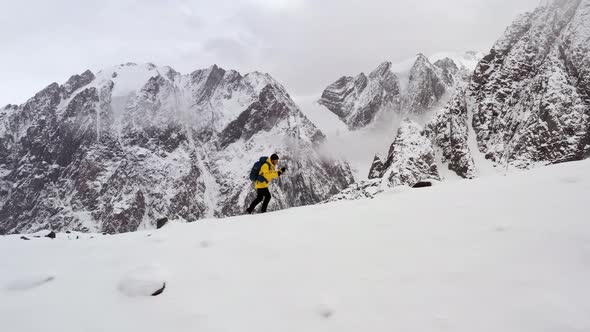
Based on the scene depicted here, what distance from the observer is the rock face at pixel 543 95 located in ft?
521

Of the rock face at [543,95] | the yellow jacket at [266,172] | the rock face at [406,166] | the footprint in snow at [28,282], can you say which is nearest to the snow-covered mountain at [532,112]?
the rock face at [543,95]

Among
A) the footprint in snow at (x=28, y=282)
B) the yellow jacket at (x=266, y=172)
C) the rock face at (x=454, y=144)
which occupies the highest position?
the rock face at (x=454, y=144)

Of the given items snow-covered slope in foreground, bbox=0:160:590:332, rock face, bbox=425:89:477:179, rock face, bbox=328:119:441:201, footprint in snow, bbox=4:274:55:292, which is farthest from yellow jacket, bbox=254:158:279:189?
rock face, bbox=425:89:477:179

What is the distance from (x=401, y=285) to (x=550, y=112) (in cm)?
19053

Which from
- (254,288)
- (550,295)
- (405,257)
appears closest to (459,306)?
(550,295)

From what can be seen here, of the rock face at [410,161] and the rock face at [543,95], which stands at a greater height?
the rock face at [543,95]

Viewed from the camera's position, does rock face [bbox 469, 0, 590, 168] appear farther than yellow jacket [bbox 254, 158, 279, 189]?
Yes

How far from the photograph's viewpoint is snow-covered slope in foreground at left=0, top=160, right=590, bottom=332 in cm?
504

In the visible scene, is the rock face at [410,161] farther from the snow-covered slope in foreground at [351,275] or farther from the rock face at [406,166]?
the snow-covered slope in foreground at [351,275]

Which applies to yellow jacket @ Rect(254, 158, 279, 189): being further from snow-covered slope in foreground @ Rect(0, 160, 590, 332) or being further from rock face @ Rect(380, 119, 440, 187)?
rock face @ Rect(380, 119, 440, 187)

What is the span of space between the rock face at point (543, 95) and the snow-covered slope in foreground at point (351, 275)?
6694 inches

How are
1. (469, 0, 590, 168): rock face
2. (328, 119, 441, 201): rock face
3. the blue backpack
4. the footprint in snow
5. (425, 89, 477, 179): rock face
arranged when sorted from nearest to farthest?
the footprint in snow < the blue backpack < (469, 0, 590, 168): rock face < (328, 119, 441, 201): rock face < (425, 89, 477, 179): rock face

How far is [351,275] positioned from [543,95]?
198 m

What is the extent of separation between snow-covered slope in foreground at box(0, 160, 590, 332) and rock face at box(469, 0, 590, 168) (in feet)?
558
